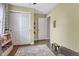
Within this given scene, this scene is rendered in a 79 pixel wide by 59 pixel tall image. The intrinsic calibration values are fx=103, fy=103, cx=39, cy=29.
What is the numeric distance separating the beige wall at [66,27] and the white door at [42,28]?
13 centimetres

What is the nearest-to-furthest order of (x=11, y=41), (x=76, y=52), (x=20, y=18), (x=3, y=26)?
(x=76, y=52) → (x=3, y=26) → (x=11, y=41) → (x=20, y=18)

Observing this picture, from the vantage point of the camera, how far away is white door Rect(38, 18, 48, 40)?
193cm

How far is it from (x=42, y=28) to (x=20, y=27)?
0.41 m

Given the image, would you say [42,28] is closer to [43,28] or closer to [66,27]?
[43,28]

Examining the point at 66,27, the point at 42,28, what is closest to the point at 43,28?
the point at 42,28

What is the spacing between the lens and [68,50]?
1693 millimetres

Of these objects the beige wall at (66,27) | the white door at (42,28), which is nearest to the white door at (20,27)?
the white door at (42,28)

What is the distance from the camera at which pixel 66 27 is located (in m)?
1.77

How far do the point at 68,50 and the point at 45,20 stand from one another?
0.67m

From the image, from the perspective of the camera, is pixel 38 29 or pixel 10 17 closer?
pixel 10 17

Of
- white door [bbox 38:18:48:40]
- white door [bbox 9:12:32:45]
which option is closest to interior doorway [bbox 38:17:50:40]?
white door [bbox 38:18:48:40]

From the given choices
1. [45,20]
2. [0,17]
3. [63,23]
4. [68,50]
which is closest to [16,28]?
[0,17]

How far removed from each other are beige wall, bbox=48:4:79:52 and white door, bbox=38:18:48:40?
13 cm

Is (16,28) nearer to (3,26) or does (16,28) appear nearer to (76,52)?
(3,26)
